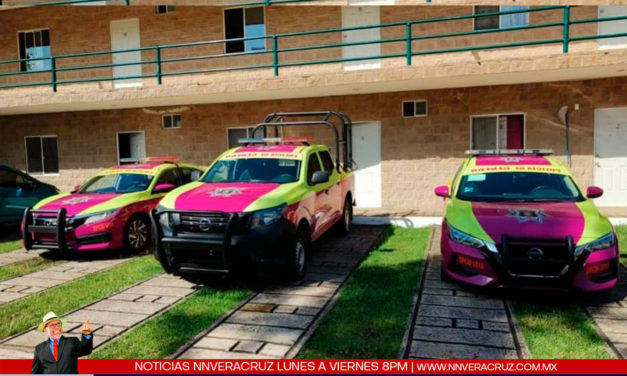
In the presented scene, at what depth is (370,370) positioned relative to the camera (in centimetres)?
384

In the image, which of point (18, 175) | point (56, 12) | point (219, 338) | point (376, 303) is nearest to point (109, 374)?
point (219, 338)

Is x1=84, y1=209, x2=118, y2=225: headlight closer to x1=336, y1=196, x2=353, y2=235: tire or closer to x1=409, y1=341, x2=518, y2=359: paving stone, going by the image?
x1=336, y1=196, x2=353, y2=235: tire

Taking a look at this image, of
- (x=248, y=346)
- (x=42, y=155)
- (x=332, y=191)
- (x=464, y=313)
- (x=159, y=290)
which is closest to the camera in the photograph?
(x=248, y=346)

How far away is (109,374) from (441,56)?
11088 millimetres

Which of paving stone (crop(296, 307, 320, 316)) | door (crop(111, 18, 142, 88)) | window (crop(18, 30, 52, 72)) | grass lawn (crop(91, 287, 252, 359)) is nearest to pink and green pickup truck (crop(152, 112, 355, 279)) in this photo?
grass lawn (crop(91, 287, 252, 359))

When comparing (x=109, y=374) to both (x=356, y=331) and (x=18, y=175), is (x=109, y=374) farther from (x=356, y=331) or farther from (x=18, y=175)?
(x=18, y=175)

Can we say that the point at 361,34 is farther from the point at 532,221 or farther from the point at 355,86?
the point at 532,221

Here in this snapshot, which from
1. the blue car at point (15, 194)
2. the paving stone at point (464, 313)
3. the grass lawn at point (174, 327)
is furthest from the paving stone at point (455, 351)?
the blue car at point (15, 194)

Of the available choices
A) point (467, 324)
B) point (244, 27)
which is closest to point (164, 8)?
point (244, 27)

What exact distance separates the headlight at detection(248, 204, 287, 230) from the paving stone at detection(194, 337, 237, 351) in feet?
5.48

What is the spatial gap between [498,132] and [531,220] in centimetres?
717

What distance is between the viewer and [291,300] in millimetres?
5645

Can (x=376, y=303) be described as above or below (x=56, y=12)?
below

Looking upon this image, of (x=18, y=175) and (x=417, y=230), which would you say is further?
(x=18, y=175)
